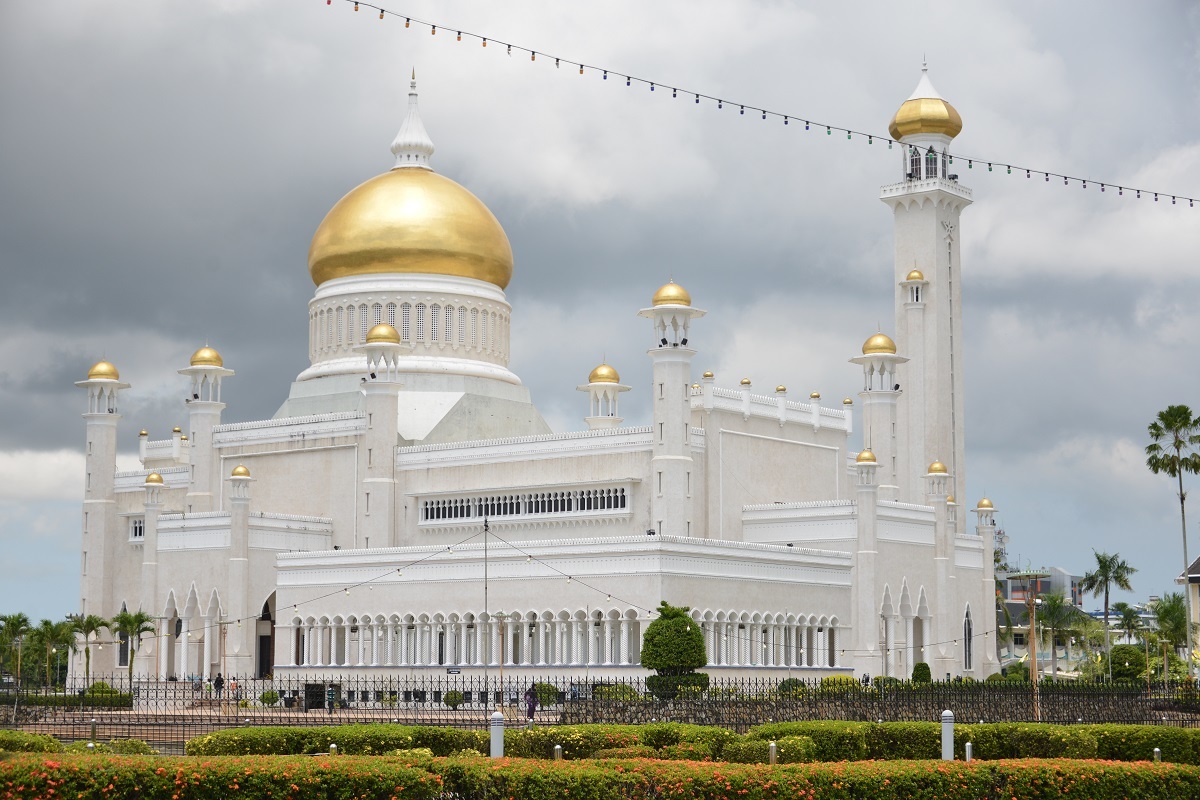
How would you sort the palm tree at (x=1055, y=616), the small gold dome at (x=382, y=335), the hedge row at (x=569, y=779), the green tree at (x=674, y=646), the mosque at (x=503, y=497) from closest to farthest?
the hedge row at (x=569, y=779)
the green tree at (x=674, y=646)
the mosque at (x=503, y=497)
the small gold dome at (x=382, y=335)
the palm tree at (x=1055, y=616)

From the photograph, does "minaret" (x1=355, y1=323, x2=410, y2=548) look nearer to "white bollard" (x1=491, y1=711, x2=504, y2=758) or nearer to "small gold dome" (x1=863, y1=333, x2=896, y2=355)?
"small gold dome" (x1=863, y1=333, x2=896, y2=355)

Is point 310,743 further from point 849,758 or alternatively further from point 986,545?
point 986,545

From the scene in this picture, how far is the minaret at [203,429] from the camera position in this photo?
61.9m

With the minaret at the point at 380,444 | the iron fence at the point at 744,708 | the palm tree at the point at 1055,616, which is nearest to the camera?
the iron fence at the point at 744,708

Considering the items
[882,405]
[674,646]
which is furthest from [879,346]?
[674,646]

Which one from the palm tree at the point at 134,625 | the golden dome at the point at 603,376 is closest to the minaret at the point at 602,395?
the golden dome at the point at 603,376

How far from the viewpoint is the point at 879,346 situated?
59.0 m

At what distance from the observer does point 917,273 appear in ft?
211

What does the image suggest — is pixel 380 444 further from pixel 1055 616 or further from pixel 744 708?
pixel 1055 616

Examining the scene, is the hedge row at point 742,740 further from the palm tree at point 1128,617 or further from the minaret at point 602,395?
the palm tree at point 1128,617

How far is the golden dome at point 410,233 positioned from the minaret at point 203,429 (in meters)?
6.09

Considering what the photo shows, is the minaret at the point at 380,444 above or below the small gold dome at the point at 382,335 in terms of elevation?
below

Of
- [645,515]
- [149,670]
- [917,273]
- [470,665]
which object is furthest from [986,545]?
[149,670]

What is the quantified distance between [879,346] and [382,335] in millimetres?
17886
